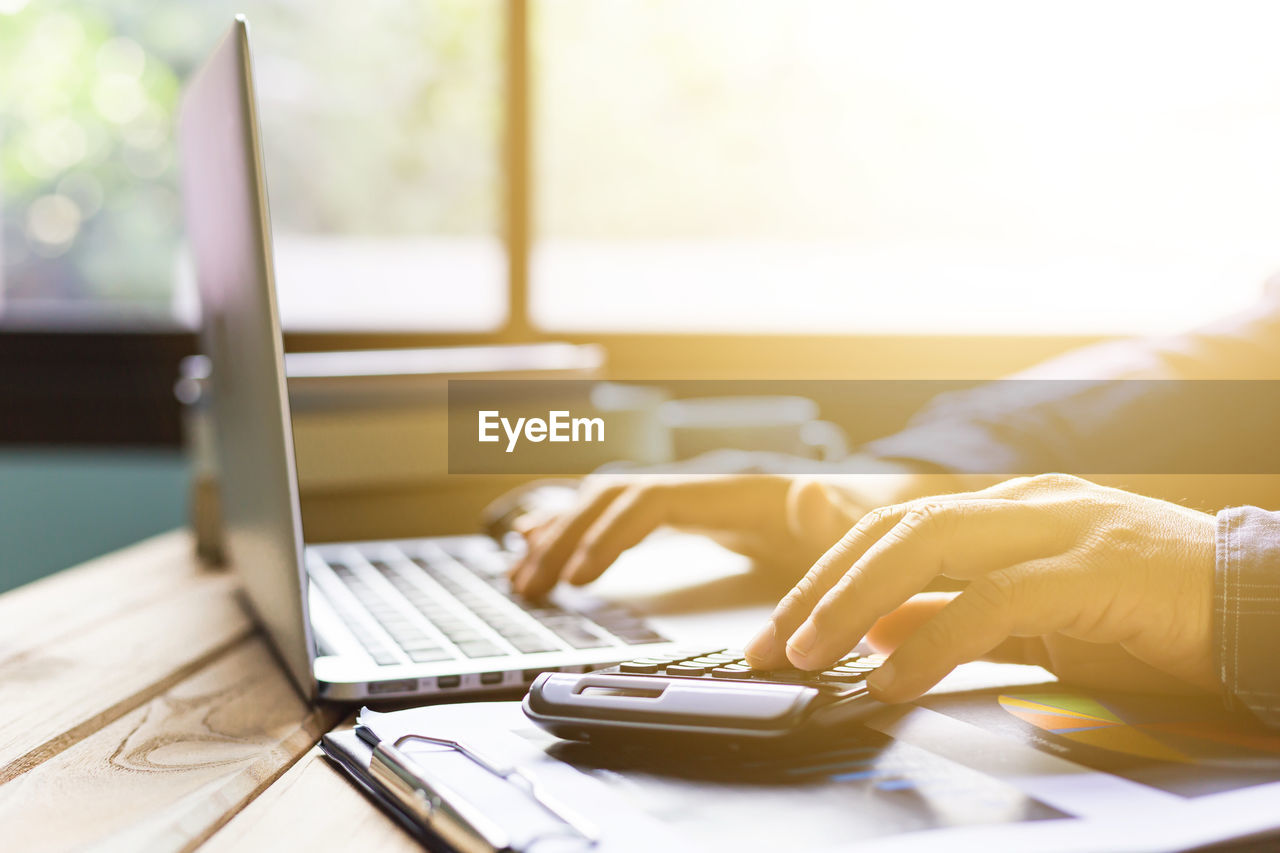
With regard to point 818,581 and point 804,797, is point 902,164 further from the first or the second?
point 804,797

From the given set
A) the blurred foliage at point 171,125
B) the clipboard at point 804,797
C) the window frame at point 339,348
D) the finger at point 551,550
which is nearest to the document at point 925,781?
the clipboard at point 804,797

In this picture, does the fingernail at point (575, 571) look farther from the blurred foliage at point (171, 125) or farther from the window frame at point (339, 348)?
the blurred foliage at point (171, 125)

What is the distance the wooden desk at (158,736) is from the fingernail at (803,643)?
161mm

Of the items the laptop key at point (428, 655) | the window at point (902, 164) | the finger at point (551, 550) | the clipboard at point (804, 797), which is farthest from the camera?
the window at point (902, 164)

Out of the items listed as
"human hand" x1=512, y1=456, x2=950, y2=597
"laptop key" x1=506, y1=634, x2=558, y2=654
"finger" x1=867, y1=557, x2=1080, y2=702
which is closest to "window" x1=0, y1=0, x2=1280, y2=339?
"human hand" x1=512, y1=456, x2=950, y2=597

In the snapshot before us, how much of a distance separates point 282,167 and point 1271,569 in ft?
5.95

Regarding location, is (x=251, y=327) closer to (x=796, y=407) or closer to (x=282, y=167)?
(x=796, y=407)

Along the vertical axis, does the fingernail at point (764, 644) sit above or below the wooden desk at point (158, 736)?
above

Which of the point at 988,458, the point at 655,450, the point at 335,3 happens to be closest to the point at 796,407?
the point at 655,450

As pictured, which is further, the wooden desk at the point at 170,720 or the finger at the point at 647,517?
the finger at the point at 647,517

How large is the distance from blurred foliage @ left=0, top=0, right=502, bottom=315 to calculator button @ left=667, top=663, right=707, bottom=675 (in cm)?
155

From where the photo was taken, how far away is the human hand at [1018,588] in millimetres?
424

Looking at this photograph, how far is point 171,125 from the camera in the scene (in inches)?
74.3

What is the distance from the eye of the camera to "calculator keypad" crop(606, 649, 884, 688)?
1.35ft
